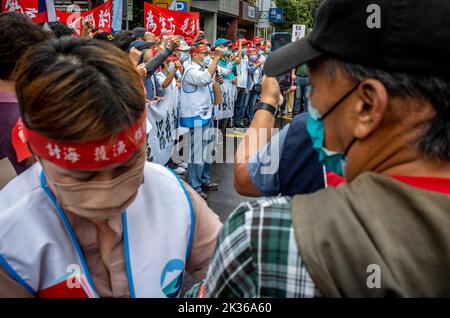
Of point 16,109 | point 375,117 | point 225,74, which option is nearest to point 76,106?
point 375,117

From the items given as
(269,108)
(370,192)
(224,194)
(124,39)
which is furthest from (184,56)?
(370,192)

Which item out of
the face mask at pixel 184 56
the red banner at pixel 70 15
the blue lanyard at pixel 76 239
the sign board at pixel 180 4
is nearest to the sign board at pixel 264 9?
the sign board at pixel 180 4

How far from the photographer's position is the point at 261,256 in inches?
32.8

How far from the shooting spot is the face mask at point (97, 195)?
121 cm

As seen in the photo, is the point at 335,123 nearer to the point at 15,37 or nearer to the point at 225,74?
the point at 15,37

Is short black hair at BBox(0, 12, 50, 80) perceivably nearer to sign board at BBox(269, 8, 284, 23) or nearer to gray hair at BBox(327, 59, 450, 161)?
gray hair at BBox(327, 59, 450, 161)

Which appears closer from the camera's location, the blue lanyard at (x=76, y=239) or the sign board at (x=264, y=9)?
the blue lanyard at (x=76, y=239)

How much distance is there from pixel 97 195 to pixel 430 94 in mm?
920

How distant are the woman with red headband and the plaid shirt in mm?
477

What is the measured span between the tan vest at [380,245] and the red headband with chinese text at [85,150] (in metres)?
0.60

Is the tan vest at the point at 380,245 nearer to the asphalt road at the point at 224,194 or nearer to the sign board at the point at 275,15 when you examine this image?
the asphalt road at the point at 224,194

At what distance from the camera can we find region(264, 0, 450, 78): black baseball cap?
0.85 m

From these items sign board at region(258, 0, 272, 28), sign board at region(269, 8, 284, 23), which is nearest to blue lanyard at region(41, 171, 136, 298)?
sign board at region(258, 0, 272, 28)

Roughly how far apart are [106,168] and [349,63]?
2.39 feet
